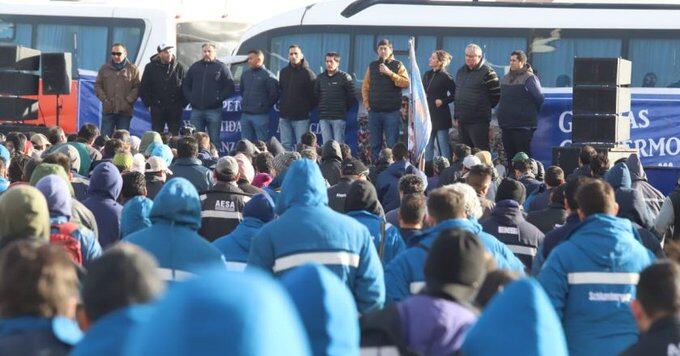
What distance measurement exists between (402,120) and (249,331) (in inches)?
657

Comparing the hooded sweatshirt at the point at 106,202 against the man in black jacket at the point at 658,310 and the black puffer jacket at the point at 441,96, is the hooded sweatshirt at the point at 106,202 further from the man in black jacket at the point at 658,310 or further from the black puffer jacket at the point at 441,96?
the black puffer jacket at the point at 441,96

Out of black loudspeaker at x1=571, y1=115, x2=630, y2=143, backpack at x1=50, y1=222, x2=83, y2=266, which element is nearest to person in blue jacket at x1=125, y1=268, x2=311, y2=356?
backpack at x1=50, y1=222, x2=83, y2=266

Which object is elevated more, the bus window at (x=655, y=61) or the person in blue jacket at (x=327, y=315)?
the bus window at (x=655, y=61)

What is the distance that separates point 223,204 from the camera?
1040cm

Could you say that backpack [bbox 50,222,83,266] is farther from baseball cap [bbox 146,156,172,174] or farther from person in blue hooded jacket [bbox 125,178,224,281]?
baseball cap [bbox 146,156,172,174]

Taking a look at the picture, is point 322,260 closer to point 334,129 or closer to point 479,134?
point 479,134

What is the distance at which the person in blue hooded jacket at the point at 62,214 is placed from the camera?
7.70m

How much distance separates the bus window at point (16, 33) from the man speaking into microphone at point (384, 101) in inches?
410

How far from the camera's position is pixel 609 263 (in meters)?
7.24

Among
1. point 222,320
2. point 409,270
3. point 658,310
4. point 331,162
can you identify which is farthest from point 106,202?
point 222,320

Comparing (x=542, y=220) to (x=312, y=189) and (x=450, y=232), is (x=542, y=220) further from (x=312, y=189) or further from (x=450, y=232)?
(x=450, y=232)

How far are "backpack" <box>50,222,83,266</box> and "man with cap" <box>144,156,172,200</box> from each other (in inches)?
155

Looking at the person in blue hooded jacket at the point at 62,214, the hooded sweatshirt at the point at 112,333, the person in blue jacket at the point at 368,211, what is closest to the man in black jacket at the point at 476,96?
the person in blue jacket at the point at 368,211

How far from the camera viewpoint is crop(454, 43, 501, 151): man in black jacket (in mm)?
18734
